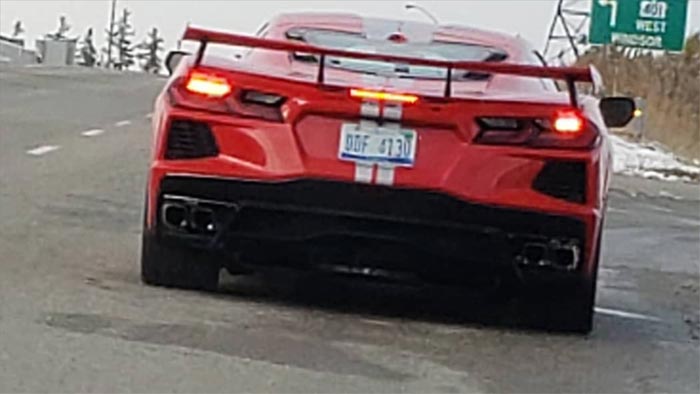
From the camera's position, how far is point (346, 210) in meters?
8.39

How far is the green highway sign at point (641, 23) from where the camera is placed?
36.8 m

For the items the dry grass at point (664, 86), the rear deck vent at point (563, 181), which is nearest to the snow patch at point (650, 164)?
the dry grass at point (664, 86)

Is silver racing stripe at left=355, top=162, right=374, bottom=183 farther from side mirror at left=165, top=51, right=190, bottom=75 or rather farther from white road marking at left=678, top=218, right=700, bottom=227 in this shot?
white road marking at left=678, top=218, right=700, bottom=227

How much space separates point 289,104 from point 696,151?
30.6m

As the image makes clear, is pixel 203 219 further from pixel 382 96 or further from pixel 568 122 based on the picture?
pixel 568 122

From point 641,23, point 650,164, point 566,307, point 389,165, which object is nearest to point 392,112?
point 389,165

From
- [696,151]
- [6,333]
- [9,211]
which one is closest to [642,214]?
[9,211]

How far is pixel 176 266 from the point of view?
902 cm

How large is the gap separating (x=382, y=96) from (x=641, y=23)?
95.0 ft

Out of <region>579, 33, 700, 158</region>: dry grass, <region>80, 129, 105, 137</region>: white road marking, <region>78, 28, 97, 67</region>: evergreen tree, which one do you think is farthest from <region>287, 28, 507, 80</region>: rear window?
<region>78, 28, 97, 67</region>: evergreen tree

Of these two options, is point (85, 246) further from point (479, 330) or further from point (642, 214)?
point (642, 214)

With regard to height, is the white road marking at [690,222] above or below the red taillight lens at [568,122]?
below

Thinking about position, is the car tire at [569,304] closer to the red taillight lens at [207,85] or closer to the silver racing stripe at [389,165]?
the silver racing stripe at [389,165]

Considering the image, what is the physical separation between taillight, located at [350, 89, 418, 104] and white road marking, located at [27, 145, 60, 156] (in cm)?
958
